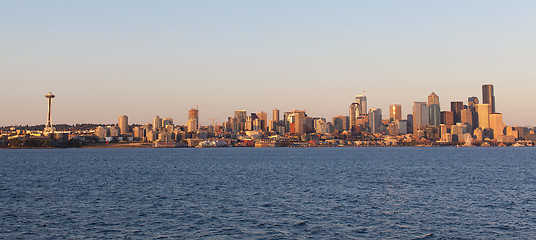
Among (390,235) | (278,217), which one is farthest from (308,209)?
(390,235)

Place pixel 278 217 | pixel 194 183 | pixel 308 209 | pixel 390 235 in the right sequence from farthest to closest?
pixel 194 183, pixel 308 209, pixel 278 217, pixel 390 235

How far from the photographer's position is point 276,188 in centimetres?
7381

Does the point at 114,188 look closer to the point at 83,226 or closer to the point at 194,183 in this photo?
the point at 194,183

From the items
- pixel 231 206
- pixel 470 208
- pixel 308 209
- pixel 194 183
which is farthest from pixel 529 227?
pixel 194 183

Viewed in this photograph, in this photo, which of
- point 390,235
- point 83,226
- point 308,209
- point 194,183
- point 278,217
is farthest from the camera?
point 194,183

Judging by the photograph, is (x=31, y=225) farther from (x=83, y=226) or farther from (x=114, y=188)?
(x=114, y=188)

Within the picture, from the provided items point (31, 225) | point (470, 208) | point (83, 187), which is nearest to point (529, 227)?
point (470, 208)

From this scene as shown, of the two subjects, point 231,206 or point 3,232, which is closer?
point 3,232

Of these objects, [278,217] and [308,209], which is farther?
[308,209]

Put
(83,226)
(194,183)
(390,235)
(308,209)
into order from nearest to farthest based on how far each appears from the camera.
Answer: (390,235)
(83,226)
(308,209)
(194,183)

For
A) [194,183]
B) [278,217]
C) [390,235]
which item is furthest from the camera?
[194,183]

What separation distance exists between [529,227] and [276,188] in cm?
3606

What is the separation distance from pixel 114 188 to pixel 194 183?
12691 mm

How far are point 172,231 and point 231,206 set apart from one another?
13897 mm
